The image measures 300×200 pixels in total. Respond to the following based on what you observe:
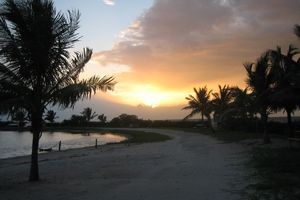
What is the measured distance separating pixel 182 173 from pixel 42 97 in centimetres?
567

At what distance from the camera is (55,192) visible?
10680 mm

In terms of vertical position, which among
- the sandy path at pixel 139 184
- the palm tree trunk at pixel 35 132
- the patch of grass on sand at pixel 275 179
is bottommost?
the sandy path at pixel 139 184

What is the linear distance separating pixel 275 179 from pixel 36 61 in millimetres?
8498

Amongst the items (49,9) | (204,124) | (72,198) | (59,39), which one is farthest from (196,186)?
(204,124)

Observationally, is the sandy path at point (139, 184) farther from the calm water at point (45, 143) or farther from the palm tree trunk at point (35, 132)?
the calm water at point (45, 143)

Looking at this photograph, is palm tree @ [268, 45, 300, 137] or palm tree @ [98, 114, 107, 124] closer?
palm tree @ [268, 45, 300, 137]

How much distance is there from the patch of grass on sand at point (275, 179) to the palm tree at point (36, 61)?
615 centimetres

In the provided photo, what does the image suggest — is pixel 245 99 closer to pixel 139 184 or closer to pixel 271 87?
pixel 271 87

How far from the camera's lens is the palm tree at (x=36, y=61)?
12.3 meters

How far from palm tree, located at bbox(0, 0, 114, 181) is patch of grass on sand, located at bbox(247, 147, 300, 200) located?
6145 mm

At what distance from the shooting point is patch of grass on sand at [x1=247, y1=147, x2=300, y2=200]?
27.4ft

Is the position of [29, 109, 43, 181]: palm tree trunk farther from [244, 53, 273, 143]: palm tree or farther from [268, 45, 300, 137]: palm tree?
[244, 53, 273, 143]: palm tree

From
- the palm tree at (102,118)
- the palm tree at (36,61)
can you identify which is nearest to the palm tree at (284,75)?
the palm tree at (36,61)

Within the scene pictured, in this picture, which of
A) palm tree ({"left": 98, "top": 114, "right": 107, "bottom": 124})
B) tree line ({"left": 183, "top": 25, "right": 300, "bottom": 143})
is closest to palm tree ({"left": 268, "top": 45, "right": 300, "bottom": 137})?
tree line ({"left": 183, "top": 25, "right": 300, "bottom": 143})
